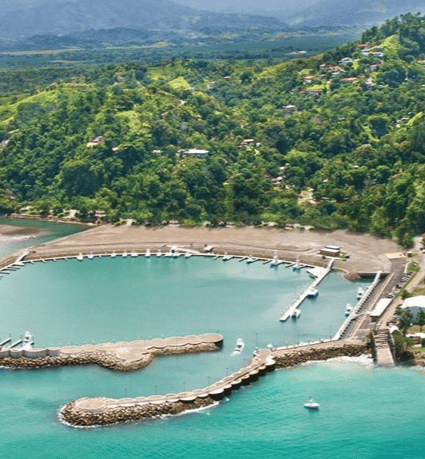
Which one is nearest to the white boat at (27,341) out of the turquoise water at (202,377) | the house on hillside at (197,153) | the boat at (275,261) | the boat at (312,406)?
the turquoise water at (202,377)

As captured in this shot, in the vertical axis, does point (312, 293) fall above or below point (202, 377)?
above

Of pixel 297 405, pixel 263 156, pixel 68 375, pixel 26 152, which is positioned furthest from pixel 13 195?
pixel 297 405

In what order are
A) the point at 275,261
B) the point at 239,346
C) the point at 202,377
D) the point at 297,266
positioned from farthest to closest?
the point at 275,261 < the point at 297,266 < the point at 239,346 < the point at 202,377

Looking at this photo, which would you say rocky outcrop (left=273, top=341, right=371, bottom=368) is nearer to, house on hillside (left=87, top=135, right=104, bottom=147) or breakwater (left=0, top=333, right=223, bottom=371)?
breakwater (left=0, top=333, right=223, bottom=371)

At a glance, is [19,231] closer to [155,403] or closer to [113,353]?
[113,353]

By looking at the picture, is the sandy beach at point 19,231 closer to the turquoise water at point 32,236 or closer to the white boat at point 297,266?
the turquoise water at point 32,236

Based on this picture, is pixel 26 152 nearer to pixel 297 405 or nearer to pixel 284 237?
pixel 284 237

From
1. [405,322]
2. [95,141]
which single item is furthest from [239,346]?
[95,141]
